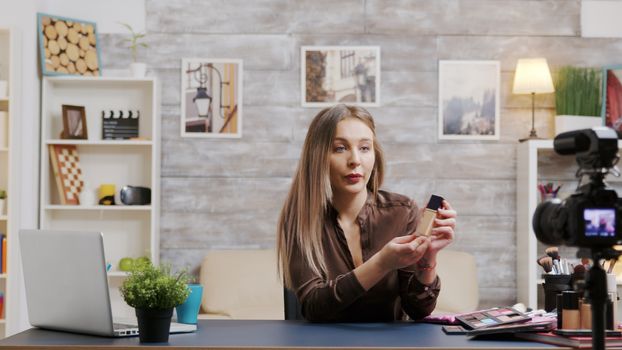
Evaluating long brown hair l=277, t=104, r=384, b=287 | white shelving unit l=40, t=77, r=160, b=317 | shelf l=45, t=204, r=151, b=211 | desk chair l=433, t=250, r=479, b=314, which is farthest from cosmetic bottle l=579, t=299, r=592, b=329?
white shelving unit l=40, t=77, r=160, b=317

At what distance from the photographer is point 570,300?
6.36 ft

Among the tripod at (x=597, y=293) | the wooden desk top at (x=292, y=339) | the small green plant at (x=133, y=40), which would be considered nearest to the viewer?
the tripod at (x=597, y=293)

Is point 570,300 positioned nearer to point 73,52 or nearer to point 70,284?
point 70,284

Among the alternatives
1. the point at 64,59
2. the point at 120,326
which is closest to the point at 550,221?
the point at 120,326

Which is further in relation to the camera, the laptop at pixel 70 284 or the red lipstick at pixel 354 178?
the red lipstick at pixel 354 178

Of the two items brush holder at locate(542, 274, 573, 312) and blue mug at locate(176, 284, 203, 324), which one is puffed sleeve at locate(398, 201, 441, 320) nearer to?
brush holder at locate(542, 274, 573, 312)

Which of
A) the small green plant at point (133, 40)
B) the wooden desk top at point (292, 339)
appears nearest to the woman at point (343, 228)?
the wooden desk top at point (292, 339)

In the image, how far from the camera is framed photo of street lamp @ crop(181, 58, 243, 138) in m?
4.59

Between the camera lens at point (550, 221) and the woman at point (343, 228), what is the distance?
456 mm

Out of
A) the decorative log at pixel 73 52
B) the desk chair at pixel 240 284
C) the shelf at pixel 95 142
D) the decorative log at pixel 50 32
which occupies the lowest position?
the desk chair at pixel 240 284

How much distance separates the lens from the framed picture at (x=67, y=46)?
14.4ft

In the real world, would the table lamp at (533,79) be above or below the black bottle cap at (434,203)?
above

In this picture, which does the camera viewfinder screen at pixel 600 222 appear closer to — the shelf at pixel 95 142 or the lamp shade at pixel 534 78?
the lamp shade at pixel 534 78

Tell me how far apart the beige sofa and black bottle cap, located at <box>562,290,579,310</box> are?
2.29 metres
